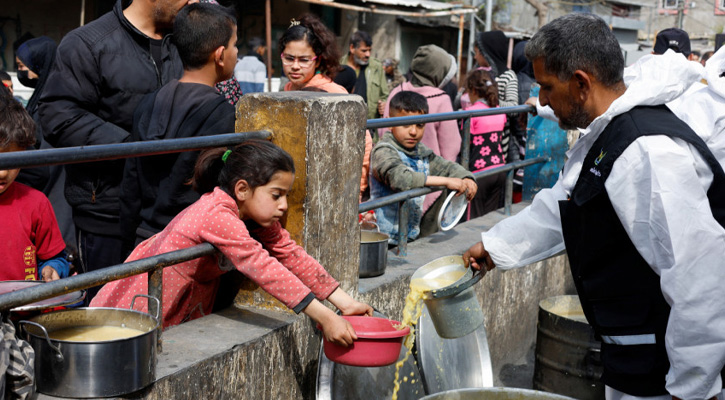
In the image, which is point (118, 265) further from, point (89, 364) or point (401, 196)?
point (401, 196)

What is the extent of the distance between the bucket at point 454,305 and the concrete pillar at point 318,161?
0.39 meters

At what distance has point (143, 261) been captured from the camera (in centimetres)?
237

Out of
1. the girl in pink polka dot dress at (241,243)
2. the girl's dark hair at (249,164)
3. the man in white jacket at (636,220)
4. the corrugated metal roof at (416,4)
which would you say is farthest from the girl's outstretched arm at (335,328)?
the corrugated metal roof at (416,4)

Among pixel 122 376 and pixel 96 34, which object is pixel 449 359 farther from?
pixel 96 34

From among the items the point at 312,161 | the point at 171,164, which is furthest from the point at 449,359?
the point at 171,164

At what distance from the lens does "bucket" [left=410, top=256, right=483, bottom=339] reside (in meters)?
2.77

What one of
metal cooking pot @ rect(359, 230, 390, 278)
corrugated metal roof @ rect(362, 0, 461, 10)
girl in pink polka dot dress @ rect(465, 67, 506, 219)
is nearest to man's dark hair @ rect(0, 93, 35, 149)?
metal cooking pot @ rect(359, 230, 390, 278)

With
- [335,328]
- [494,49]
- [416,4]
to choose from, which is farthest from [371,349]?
[416,4]

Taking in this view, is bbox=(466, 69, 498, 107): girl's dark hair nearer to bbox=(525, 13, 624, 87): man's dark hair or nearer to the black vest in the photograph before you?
bbox=(525, 13, 624, 87): man's dark hair

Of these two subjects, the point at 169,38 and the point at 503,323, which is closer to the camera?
the point at 169,38

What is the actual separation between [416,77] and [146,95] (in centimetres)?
395

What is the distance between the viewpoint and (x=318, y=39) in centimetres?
439

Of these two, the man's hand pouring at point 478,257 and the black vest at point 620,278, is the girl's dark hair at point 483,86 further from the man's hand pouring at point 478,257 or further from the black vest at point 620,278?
the black vest at point 620,278

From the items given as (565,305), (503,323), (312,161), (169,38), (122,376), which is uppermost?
(169,38)
